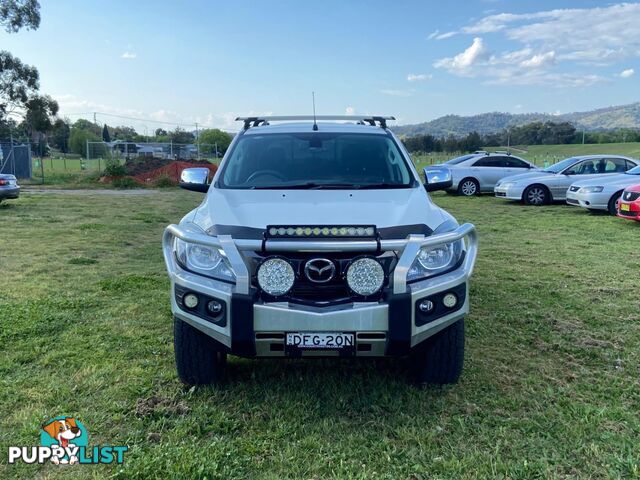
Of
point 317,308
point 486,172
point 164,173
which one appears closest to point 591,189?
point 486,172

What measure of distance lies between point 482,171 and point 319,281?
50.9ft

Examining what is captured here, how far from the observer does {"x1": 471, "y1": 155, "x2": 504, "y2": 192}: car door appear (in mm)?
17281

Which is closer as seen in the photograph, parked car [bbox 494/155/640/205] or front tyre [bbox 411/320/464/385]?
front tyre [bbox 411/320/464/385]

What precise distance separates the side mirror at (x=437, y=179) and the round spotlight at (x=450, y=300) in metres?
1.49

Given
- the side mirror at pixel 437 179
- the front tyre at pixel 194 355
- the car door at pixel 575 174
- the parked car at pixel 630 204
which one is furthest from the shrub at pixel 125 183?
the front tyre at pixel 194 355

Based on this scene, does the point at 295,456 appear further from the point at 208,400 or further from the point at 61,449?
the point at 61,449

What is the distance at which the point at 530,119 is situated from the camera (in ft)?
403

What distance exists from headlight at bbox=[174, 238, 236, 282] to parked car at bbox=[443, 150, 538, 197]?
49.3ft

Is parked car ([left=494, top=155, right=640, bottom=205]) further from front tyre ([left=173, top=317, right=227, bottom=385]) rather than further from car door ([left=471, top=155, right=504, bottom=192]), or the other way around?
front tyre ([left=173, top=317, right=227, bottom=385])

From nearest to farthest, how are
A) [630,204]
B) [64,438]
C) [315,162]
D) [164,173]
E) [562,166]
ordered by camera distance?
[64,438], [315,162], [630,204], [562,166], [164,173]

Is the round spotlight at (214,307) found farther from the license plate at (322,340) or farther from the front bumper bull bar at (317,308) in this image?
the license plate at (322,340)

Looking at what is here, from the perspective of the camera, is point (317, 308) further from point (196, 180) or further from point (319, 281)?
point (196, 180)

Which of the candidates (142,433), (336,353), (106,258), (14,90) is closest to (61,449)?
(142,433)

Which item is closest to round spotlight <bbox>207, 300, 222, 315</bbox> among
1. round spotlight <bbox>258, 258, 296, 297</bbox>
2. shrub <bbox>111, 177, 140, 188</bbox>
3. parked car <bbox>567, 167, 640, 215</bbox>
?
round spotlight <bbox>258, 258, 296, 297</bbox>
